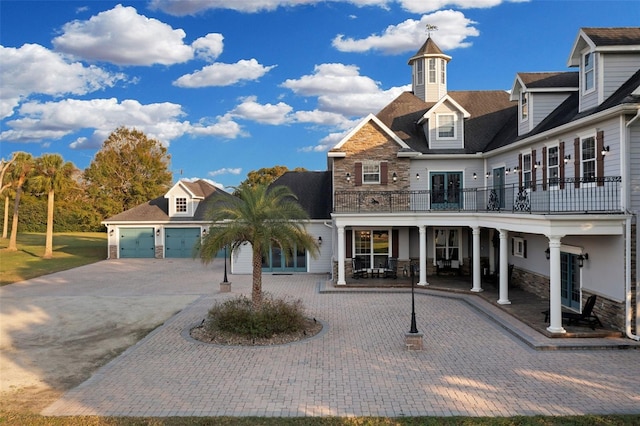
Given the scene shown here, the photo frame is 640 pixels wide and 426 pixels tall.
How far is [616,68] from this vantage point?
541 inches

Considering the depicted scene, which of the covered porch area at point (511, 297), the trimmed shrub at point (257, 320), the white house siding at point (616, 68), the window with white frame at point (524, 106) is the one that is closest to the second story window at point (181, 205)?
the covered porch area at point (511, 297)

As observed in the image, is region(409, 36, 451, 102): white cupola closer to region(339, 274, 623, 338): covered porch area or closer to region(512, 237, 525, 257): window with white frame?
region(512, 237, 525, 257): window with white frame

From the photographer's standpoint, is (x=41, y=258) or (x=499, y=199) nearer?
(x=499, y=199)

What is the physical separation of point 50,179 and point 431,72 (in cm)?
2801

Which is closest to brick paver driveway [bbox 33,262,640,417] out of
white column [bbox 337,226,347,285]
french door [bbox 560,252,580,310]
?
french door [bbox 560,252,580,310]

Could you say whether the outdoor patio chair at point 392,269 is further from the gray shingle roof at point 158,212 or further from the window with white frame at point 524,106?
the gray shingle roof at point 158,212

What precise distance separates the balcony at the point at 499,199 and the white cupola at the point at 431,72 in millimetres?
6994

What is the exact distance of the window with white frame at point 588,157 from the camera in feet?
45.0

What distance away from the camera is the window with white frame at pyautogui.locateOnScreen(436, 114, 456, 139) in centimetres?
2283

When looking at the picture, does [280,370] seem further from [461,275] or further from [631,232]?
[461,275]

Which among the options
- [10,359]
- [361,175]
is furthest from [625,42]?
[10,359]

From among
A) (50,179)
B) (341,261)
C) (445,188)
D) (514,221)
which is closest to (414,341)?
(514,221)

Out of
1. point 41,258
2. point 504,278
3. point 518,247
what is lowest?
point 41,258

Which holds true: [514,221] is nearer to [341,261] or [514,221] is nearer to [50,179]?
[341,261]
